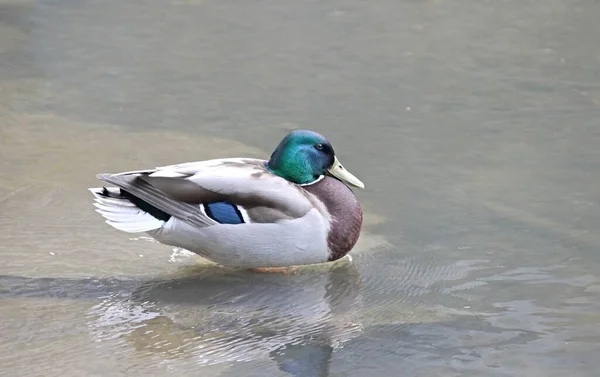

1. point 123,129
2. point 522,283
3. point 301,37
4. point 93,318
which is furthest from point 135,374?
point 301,37

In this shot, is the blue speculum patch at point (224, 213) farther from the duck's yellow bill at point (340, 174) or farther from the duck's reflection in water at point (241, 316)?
the duck's yellow bill at point (340, 174)

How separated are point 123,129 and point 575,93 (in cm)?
315

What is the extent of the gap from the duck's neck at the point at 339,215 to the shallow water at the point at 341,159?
0.19 metres

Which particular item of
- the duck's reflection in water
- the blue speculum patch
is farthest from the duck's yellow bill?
the blue speculum patch

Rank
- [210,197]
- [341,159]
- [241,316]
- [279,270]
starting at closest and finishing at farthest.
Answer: [241,316], [210,197], [279,270], [341,159]

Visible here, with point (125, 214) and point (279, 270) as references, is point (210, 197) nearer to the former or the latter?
point (125, 214)

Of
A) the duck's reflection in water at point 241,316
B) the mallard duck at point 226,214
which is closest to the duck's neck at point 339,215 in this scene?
the mallard duck at point 226,214

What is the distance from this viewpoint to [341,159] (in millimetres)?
6270

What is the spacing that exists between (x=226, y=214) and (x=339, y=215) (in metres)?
0.54

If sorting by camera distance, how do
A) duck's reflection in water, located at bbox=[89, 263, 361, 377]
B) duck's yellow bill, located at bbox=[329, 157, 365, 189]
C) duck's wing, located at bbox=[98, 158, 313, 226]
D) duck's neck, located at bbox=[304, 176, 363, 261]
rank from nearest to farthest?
duck's reflection in water, located at bbox=[89, 263, 361, 377], duck's wing, located at bbox=[98, 158, 313, 226], duck's neck, located at bbox=[304, 176, 363, 261], duck's yellow bill, located at bbox=[329, 157, 365, 189]

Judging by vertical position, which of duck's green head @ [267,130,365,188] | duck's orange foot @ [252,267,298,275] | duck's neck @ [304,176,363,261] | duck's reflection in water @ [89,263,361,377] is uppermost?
duck's green head @ [267,130,365,188]

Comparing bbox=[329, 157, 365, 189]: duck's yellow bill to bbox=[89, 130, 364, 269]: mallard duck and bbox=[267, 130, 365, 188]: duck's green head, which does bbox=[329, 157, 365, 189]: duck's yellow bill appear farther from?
bbox=[89, 130, 364, 269]: mallard duck

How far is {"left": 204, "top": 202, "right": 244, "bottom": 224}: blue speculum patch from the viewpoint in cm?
465

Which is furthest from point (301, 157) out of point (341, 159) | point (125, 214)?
point (341, 159)
